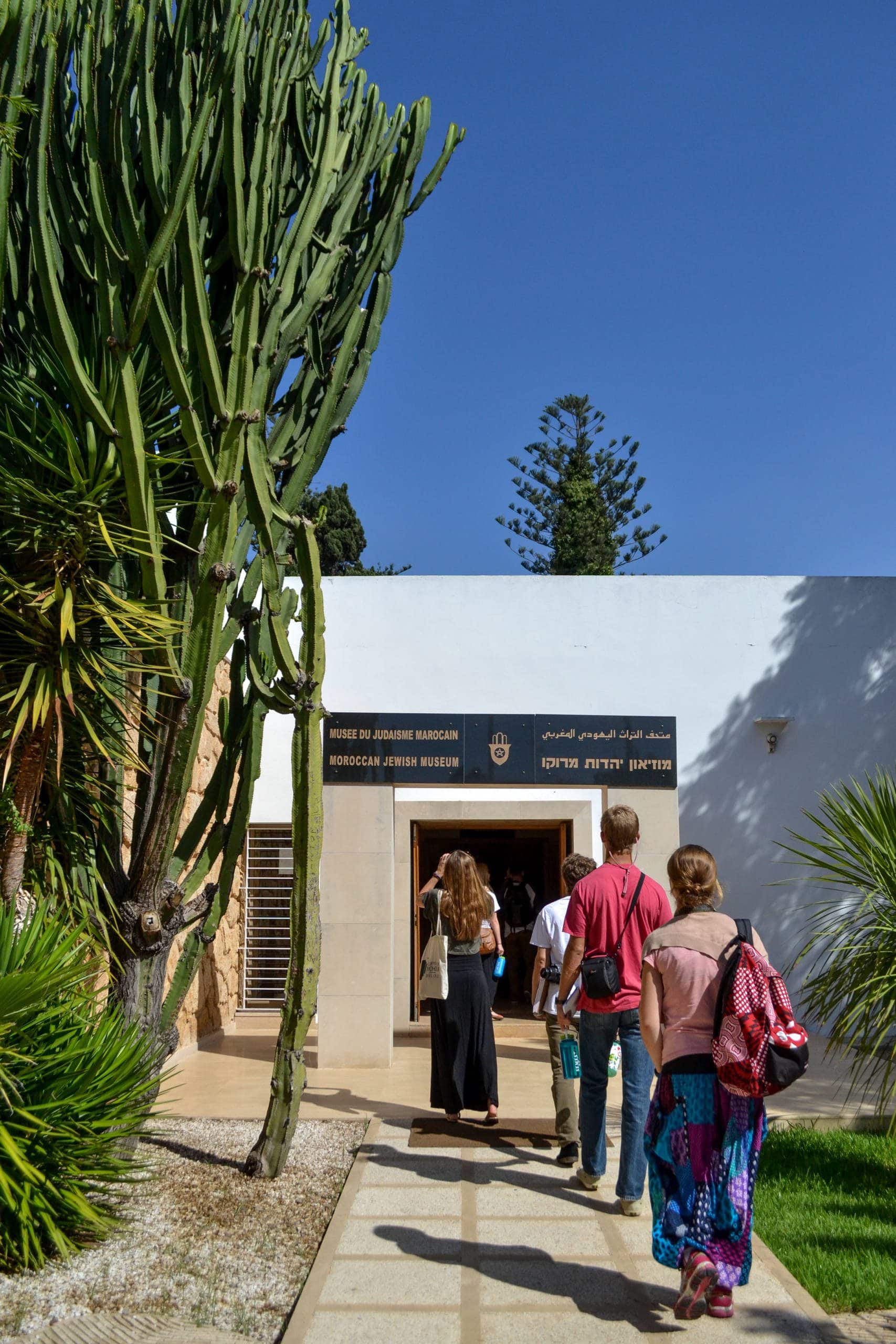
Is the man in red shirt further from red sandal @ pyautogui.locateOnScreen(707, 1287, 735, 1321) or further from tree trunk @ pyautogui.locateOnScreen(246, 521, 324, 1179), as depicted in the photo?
tree trunk @ pyautogui.locateOnScreen(246, 521, 324, 1179)

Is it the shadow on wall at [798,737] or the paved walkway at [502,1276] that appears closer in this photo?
the paved walkway at [502,1276]

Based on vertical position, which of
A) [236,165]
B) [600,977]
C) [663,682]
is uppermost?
[236,165]

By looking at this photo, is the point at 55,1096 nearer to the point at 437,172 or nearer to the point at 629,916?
the point at 629,916

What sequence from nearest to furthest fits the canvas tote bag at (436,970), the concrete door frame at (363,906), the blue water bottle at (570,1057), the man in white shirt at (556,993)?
the blue water bottle at (570,1057) → the man in white shirt at (556,993) → the canvas tote bag at (436,970) → the concrete door frame at (363,906)

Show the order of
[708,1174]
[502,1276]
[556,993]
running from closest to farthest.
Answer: [708,1174]
[502,1276]
[556,993]

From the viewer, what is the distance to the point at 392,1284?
14.0 feet

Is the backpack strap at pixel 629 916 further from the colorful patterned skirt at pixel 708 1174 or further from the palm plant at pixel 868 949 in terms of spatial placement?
the colorful patterned skirt at pixel 708 1174

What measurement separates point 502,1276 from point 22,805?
105 inches

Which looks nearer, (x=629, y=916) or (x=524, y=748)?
(x=629, y=916)

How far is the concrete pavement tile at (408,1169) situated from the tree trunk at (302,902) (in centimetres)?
48

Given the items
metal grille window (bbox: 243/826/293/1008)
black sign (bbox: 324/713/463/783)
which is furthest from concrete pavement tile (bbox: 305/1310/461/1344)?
metal grille window (bbox: 243/826/293/1008)

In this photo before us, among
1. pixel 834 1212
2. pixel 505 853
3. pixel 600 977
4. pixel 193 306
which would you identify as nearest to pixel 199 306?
pixel 193 306

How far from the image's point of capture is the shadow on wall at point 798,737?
38.0 ft

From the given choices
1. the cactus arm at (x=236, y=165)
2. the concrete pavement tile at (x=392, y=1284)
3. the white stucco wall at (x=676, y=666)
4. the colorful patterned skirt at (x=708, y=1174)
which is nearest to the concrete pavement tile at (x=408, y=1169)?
the concrete pavement tile at (x=392, y=1284)
